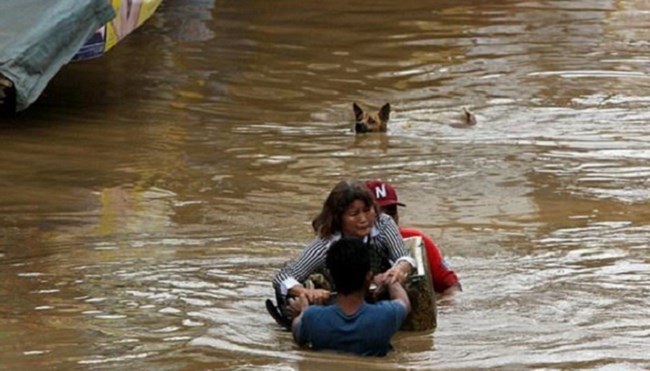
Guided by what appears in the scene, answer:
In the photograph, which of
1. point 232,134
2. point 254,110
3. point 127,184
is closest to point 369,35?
point 254,110

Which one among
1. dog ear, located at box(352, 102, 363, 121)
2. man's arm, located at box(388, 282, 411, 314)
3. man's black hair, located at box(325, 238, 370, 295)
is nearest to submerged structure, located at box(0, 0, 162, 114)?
dog ear, located at box(352, 102, 363, 121)

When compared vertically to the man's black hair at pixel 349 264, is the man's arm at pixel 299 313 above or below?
below

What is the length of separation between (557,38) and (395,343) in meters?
12.7

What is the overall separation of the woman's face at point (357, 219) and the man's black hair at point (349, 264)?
53 centimetres

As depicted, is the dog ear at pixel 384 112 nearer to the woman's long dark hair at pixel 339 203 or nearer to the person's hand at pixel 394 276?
the woman's long dark hair at pixel 339 203

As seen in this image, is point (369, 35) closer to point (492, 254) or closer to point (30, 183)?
point (30, 183)

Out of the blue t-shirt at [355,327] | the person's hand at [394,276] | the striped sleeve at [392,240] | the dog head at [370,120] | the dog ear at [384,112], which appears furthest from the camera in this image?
the dog ear at [384,112]

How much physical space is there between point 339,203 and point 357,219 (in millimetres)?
116

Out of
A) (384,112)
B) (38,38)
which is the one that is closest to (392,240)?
(384,112)

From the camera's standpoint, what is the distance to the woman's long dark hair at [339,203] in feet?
25.2

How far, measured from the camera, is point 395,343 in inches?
304

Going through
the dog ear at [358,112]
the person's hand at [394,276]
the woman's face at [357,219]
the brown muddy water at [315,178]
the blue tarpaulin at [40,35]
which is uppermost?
the blue tarpaulin at [40,35]

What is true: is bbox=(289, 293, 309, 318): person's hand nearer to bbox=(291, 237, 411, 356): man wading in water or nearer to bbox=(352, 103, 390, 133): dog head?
bbox=(291, 237, 411, 356): man wading in water

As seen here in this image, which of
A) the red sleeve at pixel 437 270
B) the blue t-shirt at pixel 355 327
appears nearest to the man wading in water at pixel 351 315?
the blue t-shirt at pixel 355 327
